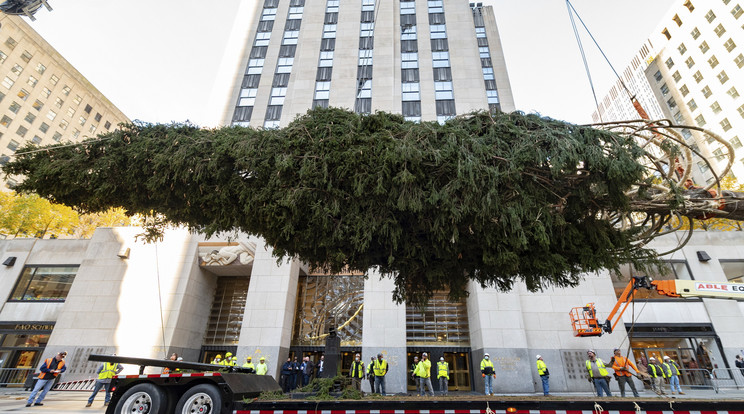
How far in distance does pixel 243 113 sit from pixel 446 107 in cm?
1671

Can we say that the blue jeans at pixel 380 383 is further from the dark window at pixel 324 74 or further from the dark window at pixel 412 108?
the dark window at pixel 324 74

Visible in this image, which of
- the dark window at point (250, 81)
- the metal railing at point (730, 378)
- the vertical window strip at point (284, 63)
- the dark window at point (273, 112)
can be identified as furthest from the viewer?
the dark window at point (250, 81)

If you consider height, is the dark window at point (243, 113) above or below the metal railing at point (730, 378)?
above

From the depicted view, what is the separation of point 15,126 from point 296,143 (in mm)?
66030

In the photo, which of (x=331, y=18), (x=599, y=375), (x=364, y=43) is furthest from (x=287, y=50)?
(x=599, y=375)

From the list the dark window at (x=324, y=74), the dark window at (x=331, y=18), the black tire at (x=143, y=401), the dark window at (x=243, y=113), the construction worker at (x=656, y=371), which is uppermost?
the dark window at (x=331, y=18)

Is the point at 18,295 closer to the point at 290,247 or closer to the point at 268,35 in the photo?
the point at 290,247

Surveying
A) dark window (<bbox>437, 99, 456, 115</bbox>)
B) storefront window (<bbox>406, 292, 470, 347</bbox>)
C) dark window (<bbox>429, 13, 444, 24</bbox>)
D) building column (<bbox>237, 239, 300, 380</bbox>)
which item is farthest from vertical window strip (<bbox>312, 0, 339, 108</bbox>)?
storefront window (<bbox>406, 292, 470, 347</bbox>)

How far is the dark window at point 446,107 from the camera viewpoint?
26656 mm

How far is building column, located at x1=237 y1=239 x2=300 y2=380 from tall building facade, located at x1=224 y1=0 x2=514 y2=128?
39.1 ft

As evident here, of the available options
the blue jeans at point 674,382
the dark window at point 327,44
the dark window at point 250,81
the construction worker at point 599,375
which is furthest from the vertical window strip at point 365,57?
the blue jeans at point 674,382

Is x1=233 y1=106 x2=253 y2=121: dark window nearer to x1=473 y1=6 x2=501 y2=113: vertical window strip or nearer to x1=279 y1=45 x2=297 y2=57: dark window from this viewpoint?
x1=279 y1=45 x2=297 y2=57: dark window

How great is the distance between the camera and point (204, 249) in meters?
21.5

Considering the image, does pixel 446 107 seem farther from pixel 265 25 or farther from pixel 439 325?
pixel 265 25
